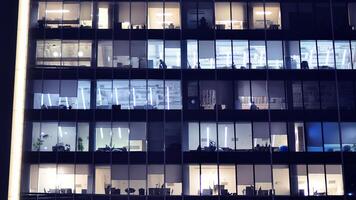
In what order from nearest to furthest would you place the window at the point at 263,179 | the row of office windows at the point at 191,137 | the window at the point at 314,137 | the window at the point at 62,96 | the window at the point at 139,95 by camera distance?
1. the window at the point at 263,179
2. the row of office windows at the point at 191,137
3. the window at the point at 314,137
4. the window at the point at 139,95
5. the window at the point at 62,96

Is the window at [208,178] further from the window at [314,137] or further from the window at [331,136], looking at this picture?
the window at [331,136]

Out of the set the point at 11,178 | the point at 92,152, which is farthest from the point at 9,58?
the point at 92,152

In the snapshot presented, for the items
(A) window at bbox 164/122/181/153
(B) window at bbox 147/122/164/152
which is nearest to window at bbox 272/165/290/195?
(A) window at bbox 164/122/181/153

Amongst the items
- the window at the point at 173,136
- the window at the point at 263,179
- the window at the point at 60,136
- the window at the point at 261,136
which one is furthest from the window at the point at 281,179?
the window at the point at 60,136

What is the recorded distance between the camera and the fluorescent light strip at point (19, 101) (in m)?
28.9

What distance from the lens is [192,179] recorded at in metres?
48.4

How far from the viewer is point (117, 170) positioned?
48.2 m

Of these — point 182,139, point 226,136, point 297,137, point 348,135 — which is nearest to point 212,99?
point 226,136

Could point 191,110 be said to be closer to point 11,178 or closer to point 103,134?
point 103,134

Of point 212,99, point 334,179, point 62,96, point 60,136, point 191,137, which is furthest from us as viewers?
point 212,99

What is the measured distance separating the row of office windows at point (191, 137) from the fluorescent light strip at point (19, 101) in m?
18.7

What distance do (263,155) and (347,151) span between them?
22.4 ft

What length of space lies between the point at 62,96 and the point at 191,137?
11.0 m

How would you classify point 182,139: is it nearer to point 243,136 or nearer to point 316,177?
point 243,136
